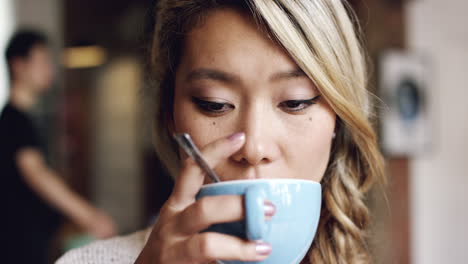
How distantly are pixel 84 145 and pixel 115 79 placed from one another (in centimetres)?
111

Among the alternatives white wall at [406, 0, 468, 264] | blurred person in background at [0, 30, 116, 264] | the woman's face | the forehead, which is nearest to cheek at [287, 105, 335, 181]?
the woman's face

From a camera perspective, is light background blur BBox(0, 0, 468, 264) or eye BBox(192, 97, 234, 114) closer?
eye BBox(192, 97, 234, 114)

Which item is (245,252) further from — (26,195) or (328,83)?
(26,195)

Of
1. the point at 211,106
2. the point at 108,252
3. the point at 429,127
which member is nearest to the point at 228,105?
the point at 211,106

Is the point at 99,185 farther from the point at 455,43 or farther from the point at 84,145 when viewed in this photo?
the point at 455,43

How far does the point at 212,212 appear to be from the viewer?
1.66 ft

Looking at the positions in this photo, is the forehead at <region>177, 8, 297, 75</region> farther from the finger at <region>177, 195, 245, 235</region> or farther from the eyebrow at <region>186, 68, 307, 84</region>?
the finger at <region>177, 195, 245, 235</region>

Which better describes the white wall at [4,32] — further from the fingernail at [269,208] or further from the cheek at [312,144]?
the fingernail at [269,208]

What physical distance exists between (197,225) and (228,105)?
30 centimetres

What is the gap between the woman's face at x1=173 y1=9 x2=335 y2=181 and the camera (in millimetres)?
731

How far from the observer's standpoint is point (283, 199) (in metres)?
0.55

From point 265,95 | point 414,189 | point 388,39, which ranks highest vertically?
point 388,39

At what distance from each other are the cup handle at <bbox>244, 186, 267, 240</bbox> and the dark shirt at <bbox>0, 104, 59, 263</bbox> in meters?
1.78

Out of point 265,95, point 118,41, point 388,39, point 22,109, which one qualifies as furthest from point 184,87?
point 118,41
